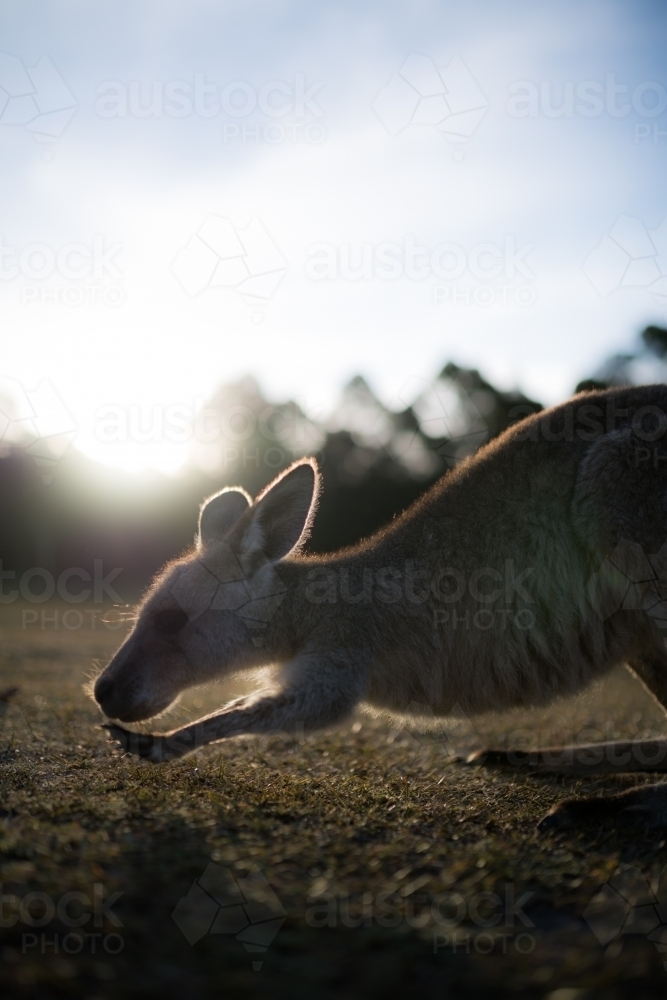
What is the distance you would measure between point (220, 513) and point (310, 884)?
2551mm

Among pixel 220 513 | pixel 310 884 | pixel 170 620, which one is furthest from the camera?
pixel 220 513

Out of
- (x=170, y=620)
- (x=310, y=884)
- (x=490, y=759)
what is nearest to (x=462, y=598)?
(x=490, y=759)

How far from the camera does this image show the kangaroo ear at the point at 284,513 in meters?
3.98

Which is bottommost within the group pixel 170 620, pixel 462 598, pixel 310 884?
pixel 310 884

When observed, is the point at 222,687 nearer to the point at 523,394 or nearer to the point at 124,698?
the point at 124,698

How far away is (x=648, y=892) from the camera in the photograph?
7.08 ft

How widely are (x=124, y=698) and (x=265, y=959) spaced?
2.18m

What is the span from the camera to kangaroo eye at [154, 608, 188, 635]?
13.1 ft

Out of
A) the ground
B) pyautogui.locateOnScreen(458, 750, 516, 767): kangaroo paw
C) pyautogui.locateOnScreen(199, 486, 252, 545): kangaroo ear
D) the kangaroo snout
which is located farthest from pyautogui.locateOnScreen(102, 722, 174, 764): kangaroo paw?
pyautogui.locateOnScreen(458, 750, 516, 767): kangaroo paw

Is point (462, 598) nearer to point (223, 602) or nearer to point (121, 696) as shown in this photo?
point (223, 602)

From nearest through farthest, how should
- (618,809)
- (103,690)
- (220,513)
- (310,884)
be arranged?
(310,884)
(618,809)
(103,690)
(220,513)

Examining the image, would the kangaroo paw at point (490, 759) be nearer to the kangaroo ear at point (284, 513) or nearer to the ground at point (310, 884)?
the ground at point (310, 884)

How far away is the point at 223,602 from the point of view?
4039 millimetres

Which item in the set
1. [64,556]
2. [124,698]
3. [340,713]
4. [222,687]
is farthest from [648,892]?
[64,556]
